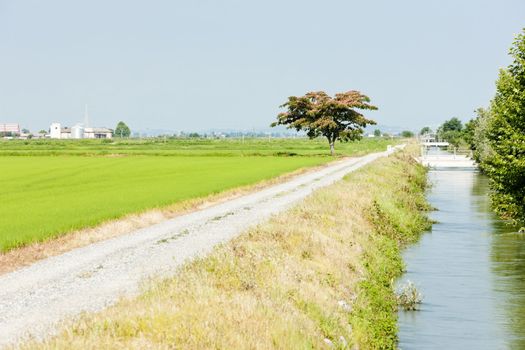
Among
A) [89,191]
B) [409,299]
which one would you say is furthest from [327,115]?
[409,299]

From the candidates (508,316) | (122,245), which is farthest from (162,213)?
(508,316)

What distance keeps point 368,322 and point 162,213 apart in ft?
67.5

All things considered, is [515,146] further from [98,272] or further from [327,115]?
[327,115]

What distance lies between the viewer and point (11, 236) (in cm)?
2630

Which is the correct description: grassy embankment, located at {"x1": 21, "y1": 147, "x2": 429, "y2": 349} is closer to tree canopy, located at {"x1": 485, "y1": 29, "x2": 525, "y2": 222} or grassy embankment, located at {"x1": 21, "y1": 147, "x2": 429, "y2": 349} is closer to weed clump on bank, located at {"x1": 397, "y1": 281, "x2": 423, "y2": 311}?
weed clump on bank, located at {"x1": 397, "y1": 281, "x2": 423, "y2": 311}

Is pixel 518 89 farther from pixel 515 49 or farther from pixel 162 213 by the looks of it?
pixel 162 213

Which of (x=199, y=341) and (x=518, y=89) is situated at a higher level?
(x=518, y=89)

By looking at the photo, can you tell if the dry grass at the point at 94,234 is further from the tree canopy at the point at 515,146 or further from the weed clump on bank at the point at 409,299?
the tree canopy at the point at 515,146

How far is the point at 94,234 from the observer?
92.5ft

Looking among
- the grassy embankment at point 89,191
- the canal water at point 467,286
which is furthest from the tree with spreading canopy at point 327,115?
the canal water at point 467,286

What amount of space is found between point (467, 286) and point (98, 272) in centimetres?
1263

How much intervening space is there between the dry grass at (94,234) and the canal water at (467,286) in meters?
10.6

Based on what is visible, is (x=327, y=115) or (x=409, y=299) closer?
(x=409, y=299)

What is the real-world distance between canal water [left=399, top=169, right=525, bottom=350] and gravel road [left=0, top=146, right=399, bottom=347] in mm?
6601
